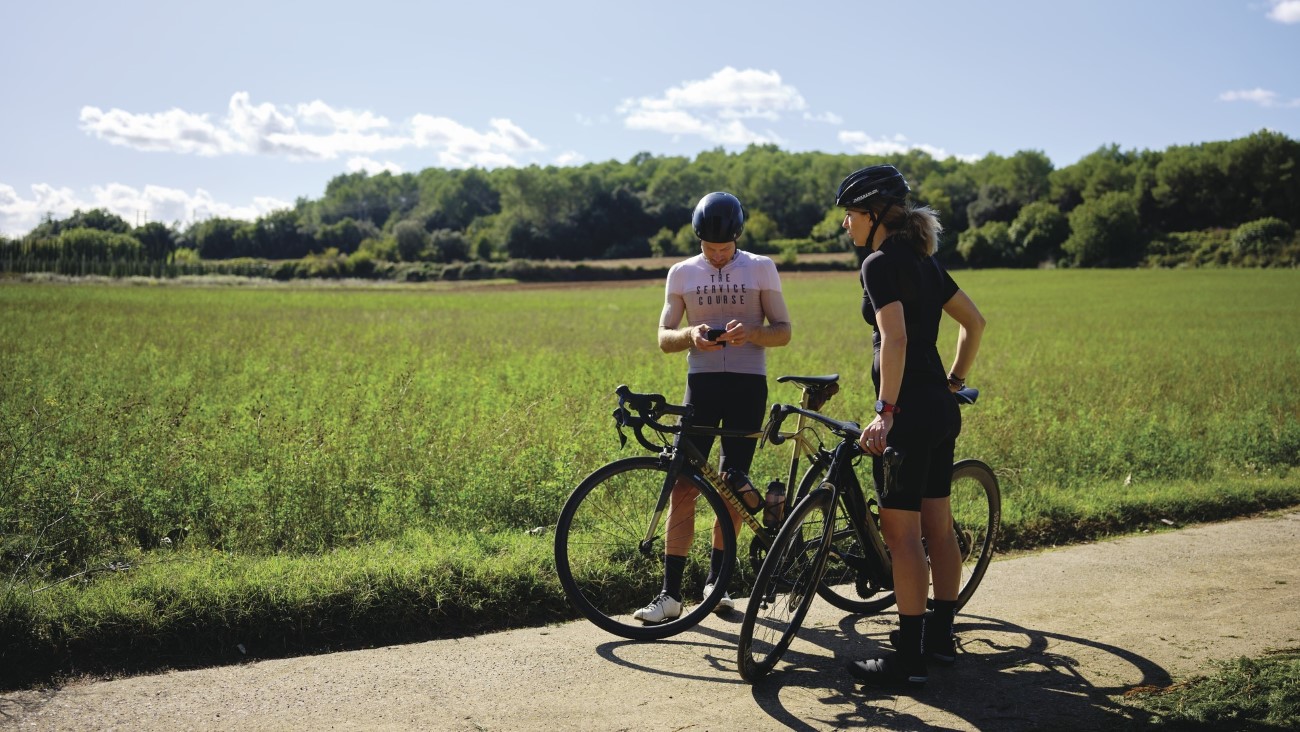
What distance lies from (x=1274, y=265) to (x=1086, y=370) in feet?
204

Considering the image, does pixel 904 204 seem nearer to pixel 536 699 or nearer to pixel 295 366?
pixel 536 699

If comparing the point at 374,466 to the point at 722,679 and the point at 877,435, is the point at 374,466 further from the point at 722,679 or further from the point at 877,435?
the point at 877,435

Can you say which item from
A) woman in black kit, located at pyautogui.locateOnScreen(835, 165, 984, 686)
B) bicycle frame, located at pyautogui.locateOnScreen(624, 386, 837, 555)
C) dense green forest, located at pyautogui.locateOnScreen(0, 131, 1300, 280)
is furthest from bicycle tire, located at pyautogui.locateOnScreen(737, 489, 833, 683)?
dense green forest, located at pyautogui.locateOnScreen(0, 131, 1300, 280)

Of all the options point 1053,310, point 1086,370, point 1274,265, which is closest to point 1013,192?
point 1274,265

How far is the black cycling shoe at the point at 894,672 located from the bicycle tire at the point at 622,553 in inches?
34.1

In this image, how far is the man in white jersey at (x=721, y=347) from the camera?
190 inches

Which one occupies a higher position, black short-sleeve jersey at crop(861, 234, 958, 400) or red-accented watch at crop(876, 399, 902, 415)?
black short-sleeve jersey at crop(861, 234, 958, 400)

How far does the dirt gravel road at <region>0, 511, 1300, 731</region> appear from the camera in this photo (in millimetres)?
3703

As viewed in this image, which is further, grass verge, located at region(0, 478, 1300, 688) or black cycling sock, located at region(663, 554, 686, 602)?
black cycling sock, located at region(663, 554, 686, 602)

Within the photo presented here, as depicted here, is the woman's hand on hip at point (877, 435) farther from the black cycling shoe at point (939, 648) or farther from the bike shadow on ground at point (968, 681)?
the bike shadow on ground at point (968, 681)

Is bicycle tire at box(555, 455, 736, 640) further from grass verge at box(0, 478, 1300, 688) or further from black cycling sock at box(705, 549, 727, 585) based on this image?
grass verge at box(0, 478, 1300, 688)

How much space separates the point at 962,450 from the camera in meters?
8.97

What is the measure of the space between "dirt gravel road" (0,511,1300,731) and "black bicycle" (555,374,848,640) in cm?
26

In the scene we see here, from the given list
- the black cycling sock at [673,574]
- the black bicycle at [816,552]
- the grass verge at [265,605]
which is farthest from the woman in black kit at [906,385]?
the grass verge at [265,605]
